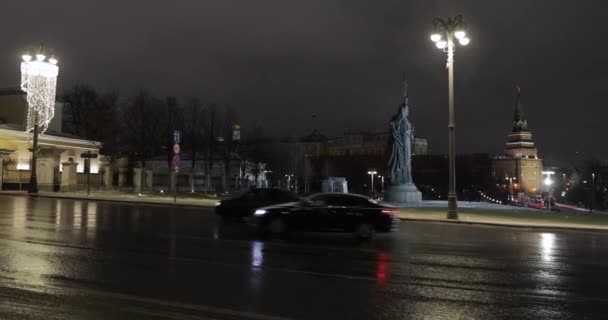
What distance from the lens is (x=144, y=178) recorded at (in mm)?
56281

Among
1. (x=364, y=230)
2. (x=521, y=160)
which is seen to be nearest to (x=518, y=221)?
(x=364, y=230)

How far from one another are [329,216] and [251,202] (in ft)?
20.0

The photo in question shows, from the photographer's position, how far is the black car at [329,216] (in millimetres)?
17141

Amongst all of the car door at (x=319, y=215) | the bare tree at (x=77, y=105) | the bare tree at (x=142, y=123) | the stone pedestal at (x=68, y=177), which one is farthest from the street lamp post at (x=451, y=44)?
the bare tree at (x=77, y=105)

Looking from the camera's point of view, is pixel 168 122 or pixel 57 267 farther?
pixel 168 122

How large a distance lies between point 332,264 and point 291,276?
177 cm

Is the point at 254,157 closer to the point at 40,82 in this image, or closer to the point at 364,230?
the point at 40,82

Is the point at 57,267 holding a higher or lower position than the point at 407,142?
lower

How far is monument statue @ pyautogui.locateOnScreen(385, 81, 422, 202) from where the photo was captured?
135ft

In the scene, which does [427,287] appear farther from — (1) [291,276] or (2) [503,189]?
(2) [503,189]

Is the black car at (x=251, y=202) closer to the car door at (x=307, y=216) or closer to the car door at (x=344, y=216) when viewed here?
the car door at (x=307, y=216)

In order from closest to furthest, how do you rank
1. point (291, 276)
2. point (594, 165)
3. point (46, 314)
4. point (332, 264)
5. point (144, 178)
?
point (46, 314)
point (291, 276)
point (332, 264)
point (144, 178)
point (594, 165)

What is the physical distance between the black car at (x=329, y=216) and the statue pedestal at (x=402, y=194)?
23367mm

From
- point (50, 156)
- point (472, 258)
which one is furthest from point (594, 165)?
point (472, 258)
